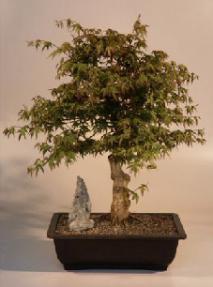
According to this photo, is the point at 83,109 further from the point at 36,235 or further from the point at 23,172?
the point at 23,172

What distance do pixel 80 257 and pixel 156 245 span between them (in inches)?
13.3

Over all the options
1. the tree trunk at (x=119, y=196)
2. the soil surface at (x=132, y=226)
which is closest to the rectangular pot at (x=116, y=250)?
the soil surface at (x=132, y=226)

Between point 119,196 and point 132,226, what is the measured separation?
155 millimetres

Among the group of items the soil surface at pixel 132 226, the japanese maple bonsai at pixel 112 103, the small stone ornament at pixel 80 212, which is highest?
the japanese maple bonsai at pixel 112 103

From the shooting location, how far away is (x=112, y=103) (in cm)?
288

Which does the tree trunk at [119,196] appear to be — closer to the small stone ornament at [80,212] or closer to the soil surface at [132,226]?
the soil surface at [132,226]

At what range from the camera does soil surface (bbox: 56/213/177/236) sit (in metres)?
2.88

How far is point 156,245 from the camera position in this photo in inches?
111

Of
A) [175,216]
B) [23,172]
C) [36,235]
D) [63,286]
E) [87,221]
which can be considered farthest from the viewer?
[23,172]

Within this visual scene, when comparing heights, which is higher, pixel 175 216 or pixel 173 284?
pixel 175 216

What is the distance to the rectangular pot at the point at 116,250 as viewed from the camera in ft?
9.18

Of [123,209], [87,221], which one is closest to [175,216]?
[123,209]

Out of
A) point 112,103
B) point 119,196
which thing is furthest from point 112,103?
point 119,196

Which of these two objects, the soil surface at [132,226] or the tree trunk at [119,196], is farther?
the tree trunk at [119,196]
